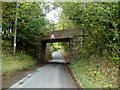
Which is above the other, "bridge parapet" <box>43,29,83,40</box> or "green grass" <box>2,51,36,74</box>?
"bridge parapet" <box>43,29,83,40</box>

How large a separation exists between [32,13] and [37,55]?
26.8ft

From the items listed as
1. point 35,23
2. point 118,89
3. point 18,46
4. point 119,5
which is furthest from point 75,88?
point 18,46

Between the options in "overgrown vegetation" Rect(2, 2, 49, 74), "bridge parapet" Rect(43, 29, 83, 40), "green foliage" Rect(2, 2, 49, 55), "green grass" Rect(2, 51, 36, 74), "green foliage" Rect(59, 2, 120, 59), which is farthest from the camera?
"bridge parapet" Rect(43, 29, 83, 40)

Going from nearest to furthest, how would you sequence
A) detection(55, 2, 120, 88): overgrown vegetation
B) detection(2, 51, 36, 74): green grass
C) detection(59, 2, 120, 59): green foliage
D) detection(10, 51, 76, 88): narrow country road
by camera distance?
detection(55, 2, 120, 88): overgrown vegetation < detection(59, 2, 120, 59): green foliage < detection(10, 51, 76, 88): narrow country road < detection(2, 51, 36, 74): green grass

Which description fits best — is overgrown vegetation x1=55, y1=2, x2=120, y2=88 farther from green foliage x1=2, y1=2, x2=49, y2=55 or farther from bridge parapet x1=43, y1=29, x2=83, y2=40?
bridge parapet x1=43, y1=29, x2=83, y2=40

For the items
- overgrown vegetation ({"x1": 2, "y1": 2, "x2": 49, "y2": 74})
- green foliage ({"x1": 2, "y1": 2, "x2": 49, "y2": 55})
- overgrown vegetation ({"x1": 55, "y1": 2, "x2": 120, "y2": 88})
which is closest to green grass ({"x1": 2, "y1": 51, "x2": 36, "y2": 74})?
overgrown vegetation ({"x1": 2, "y1": 2, "x2": 49, "y2": 74})

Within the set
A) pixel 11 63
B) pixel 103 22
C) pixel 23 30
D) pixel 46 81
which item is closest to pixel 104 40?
pixel 103 22

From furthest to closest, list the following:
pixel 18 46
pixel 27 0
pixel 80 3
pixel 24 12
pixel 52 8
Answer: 1. pixel 52 8
2. pixel 18 46
3. pixel 24 12
4. pixel 27 0
5. pixel 80 3

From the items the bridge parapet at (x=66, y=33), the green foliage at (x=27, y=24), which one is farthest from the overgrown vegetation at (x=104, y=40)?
the bridge parapet at (x=66, y=33)

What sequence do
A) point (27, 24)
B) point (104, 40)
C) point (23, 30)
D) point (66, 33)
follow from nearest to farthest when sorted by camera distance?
point (104, 40)
point (27, 24)
point (23, 30)
point (66, 33)

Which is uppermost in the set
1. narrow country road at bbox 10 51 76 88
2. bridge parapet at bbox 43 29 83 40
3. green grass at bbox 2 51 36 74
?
bridge parapet at bbox 43 29 83 40

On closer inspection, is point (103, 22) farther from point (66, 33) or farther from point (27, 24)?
point (66, 33)

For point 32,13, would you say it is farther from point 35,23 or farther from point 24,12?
point 35,23

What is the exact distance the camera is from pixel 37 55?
16.4 m
